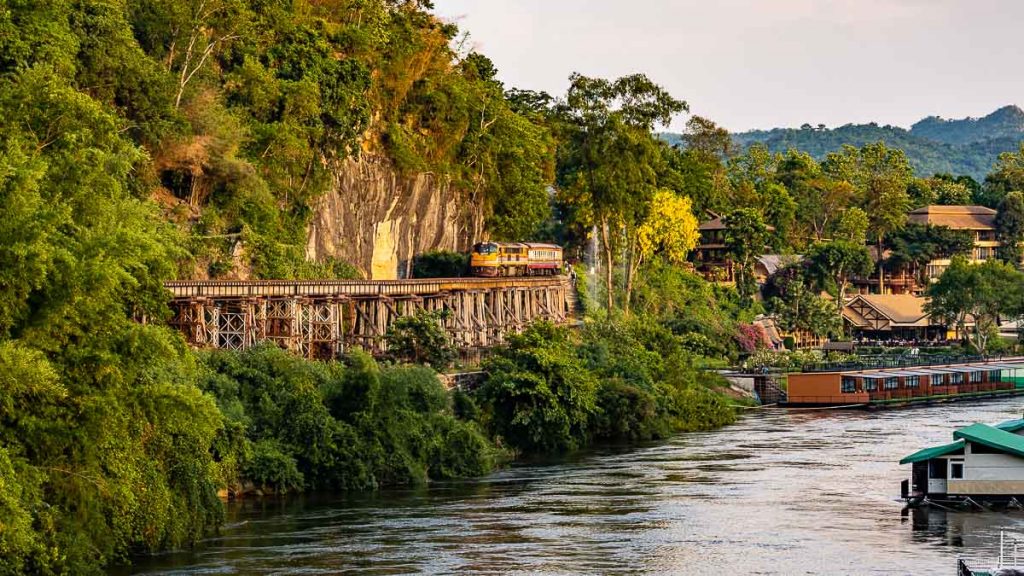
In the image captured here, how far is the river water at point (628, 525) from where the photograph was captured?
1736 inches

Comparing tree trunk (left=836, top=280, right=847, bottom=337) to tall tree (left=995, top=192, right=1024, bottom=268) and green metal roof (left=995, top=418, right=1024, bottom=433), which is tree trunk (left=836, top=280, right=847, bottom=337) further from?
green metal roof (left=995, top=418, right=1024, bottom=433)

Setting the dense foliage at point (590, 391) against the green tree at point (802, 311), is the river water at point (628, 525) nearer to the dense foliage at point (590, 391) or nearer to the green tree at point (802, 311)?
the dense foliage at point (590, 391)

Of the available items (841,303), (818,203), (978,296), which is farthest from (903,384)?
(818,203)

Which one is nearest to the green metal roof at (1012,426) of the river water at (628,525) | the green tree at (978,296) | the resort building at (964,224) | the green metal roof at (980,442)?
the river water at (628,525)

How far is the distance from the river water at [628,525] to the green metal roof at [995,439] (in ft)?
7.16

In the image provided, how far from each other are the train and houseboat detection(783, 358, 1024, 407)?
17135 mm

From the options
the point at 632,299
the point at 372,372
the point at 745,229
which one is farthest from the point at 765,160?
the point at 372,372

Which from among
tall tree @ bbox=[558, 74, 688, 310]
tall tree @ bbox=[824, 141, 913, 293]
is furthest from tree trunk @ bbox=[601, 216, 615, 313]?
tall tree @ bbox=[824, 141, 913, 293]

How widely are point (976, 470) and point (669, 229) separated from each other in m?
78.2

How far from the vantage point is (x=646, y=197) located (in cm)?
11419

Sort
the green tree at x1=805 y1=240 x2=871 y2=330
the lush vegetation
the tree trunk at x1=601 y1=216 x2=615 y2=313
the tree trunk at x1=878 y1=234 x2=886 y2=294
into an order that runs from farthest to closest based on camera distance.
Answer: the tree trunk at x1=878 y1=234 x2=886 y2=294, the green tree at x1=805 y1=240 x2=871 y2=330, the tree trunk at x1=601 y1=216 x2=615 y2=313, the lush vegetation

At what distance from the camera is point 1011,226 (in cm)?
16225

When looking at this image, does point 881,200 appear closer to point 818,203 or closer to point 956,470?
point 818,203

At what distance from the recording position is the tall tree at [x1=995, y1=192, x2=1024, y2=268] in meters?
162
